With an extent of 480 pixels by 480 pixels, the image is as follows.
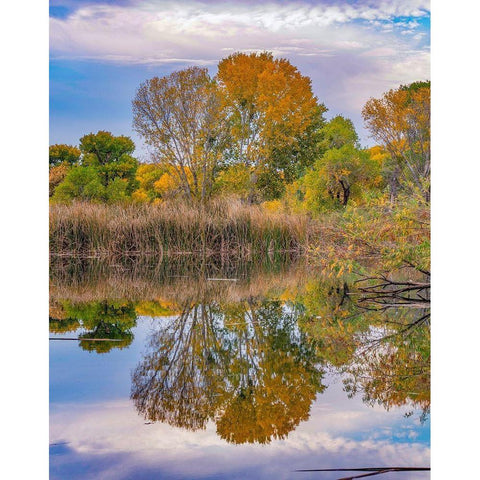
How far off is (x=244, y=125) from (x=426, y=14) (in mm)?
12659

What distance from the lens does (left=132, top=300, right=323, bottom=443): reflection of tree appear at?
2055 mm

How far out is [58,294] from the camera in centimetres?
551

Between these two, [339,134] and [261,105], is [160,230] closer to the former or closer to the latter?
[261,105]

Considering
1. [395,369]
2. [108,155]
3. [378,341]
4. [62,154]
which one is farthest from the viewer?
[108,155]

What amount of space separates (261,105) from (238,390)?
1574 cm

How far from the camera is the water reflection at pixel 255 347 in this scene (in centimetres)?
218

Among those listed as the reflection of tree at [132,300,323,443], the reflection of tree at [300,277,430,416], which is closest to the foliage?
the reflection of tree at [300,277,430,416]

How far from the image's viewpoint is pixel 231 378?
2.52 m

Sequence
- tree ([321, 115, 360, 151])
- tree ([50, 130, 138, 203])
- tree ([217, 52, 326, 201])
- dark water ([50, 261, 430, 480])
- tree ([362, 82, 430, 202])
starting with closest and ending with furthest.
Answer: dark water ([50, 261, 430, 480]), tree ([217, 52, 326, 201]), tree ([362, 82, 430, 202]), tree ([50, 130, 138, 203]), tree ([321, 115, 360, 151])

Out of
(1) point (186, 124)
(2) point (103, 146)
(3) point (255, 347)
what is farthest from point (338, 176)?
(3) point (255, 347)

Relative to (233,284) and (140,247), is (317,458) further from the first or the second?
(140,247)

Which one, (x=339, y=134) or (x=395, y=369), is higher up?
(x=339, y=134)

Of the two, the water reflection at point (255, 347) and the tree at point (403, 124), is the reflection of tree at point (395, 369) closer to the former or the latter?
the water reflection at point (255, 347)

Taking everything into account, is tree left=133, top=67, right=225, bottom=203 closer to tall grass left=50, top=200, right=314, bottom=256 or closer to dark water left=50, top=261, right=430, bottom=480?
tall grass left=50, top=200, right=314, bottom=256
